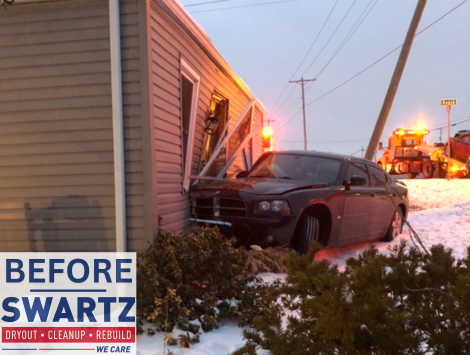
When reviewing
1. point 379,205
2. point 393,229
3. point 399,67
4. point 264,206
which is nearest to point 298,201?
point 264,206

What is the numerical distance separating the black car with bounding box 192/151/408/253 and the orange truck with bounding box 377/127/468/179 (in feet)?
54.6

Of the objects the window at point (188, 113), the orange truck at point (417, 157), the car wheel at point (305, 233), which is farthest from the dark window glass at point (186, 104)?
the orange truck at point (417, 157)

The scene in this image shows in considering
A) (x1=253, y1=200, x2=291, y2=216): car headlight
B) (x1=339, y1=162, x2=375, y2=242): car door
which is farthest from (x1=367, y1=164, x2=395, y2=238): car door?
(x1=253, y1=200, x2=291, y2=216): car headlight

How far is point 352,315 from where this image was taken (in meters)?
1.81

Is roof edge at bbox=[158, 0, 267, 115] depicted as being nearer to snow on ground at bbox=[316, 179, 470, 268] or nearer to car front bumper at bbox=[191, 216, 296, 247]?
car front bumper at bbox=[191, 216, 296, 247]

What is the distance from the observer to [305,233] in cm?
527

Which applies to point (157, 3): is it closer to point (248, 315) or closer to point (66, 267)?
point (66, 267)

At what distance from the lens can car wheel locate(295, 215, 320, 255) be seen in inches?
207

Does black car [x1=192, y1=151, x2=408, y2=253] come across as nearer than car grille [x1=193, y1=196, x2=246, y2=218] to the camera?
Yes

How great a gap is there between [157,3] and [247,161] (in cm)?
575

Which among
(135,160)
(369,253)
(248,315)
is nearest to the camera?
(369,253)

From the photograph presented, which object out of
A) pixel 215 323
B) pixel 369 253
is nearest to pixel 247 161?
pixel 215 323

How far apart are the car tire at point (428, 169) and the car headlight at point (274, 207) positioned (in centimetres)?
1951

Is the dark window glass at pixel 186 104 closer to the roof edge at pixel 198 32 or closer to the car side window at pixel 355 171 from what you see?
the roof edge at pixel 198 32
